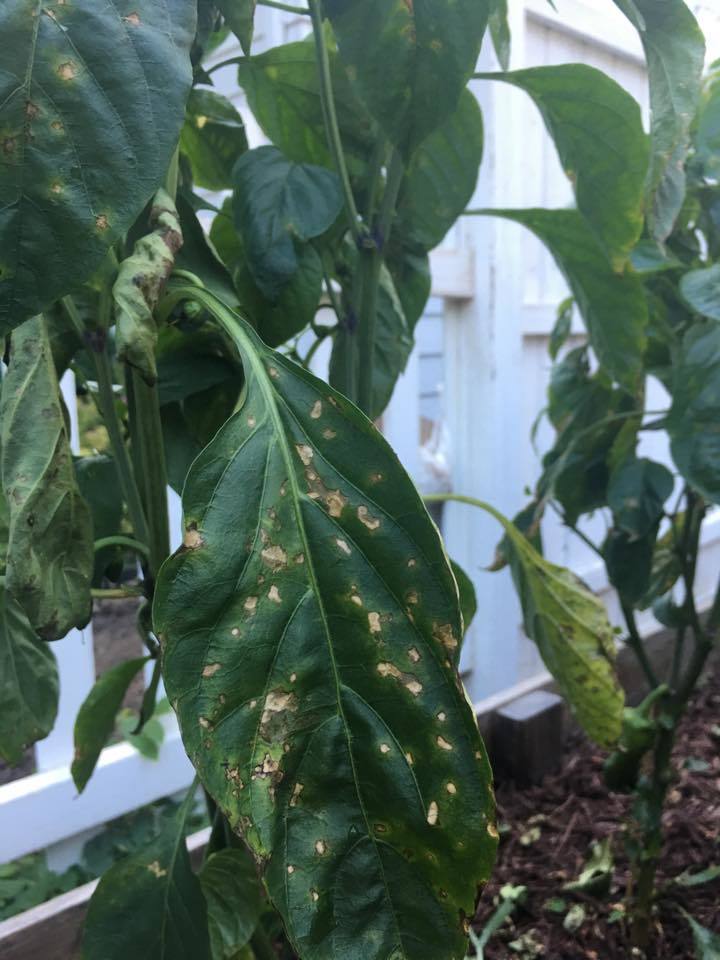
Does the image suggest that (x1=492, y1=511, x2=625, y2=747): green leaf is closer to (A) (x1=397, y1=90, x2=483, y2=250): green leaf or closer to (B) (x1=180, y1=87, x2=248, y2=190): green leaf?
(A) (x1=397, y1=90, x2=483, y2=250): green leaf

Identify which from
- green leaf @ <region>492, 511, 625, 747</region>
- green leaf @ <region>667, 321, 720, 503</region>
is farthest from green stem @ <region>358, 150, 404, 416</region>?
green leaf @ <region>667, 321, 720, 503</region>

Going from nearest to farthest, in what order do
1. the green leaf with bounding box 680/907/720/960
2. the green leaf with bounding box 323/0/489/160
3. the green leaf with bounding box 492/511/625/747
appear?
the green leaf with bounding box 323/0/489/160
the green leaf with bounding box 492/511/625/747
the green leaf with bounding box 680/907/720/960

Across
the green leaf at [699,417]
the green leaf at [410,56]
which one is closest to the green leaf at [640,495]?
the green leaf at [699,417]

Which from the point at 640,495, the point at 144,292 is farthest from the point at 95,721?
the point at 640,495

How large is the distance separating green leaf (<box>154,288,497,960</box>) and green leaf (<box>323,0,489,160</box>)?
0.20 meters

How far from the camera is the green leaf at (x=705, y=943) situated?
2.46ft

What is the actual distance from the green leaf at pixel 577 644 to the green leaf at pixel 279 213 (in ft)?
0.91

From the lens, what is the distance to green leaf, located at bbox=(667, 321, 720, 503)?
668 mm

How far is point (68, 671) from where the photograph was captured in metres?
1.11

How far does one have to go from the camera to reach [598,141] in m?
0.57

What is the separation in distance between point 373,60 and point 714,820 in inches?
42.1

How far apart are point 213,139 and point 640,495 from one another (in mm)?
541

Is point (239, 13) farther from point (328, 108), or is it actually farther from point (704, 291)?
point (704, 291)

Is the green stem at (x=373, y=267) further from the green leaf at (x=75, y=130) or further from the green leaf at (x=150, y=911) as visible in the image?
the green leaf at (x=150, y=911)
